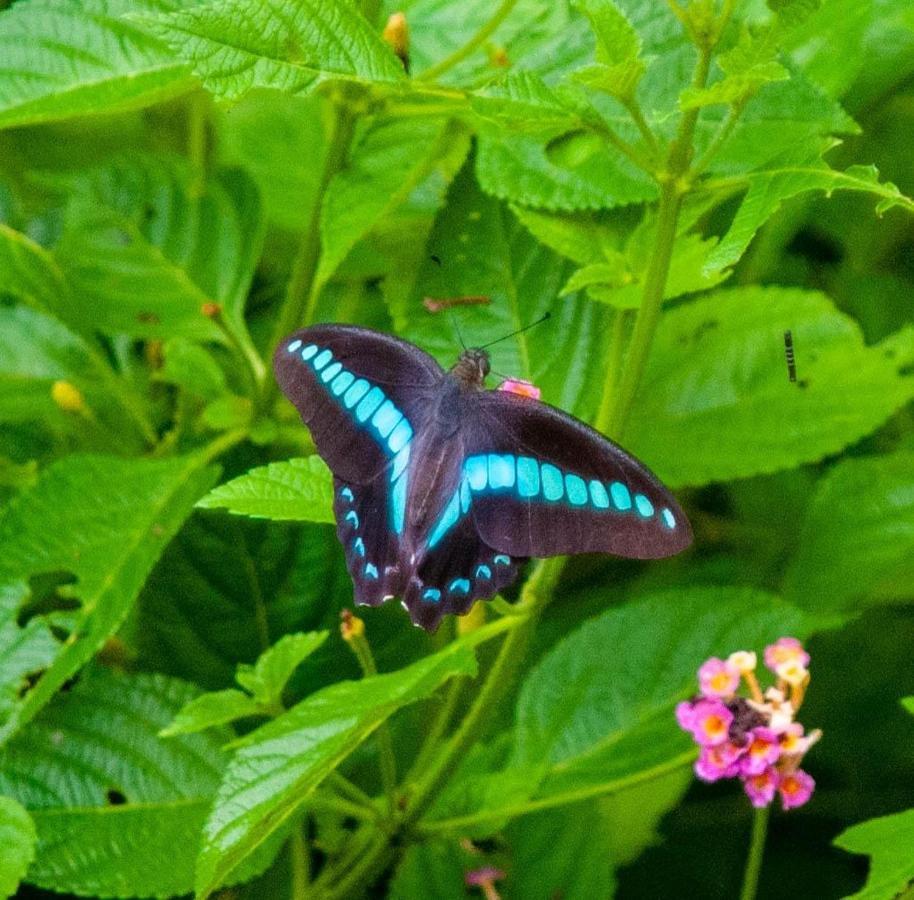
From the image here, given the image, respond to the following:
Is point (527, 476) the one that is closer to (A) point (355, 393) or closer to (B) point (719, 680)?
(A) point (355, 393)

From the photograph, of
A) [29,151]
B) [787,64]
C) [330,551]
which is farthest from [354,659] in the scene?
[29,151]

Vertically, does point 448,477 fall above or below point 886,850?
above

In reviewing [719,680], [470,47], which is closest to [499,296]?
[470,47]

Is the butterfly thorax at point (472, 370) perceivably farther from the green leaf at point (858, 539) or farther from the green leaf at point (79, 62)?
the green leaf at point (858, 539)

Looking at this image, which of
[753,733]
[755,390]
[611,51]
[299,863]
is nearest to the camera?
[611,51]

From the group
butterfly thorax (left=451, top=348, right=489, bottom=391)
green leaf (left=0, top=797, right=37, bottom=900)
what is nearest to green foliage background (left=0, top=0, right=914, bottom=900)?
green leaf (left=0, top=797, right=37, bottom=900)

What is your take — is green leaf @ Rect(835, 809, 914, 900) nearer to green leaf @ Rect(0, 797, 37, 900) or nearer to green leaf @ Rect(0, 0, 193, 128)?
green leaf @ Rect(0, 797, 37, 900)

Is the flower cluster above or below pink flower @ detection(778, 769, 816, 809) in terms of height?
above

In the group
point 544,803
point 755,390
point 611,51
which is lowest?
point 544,803
